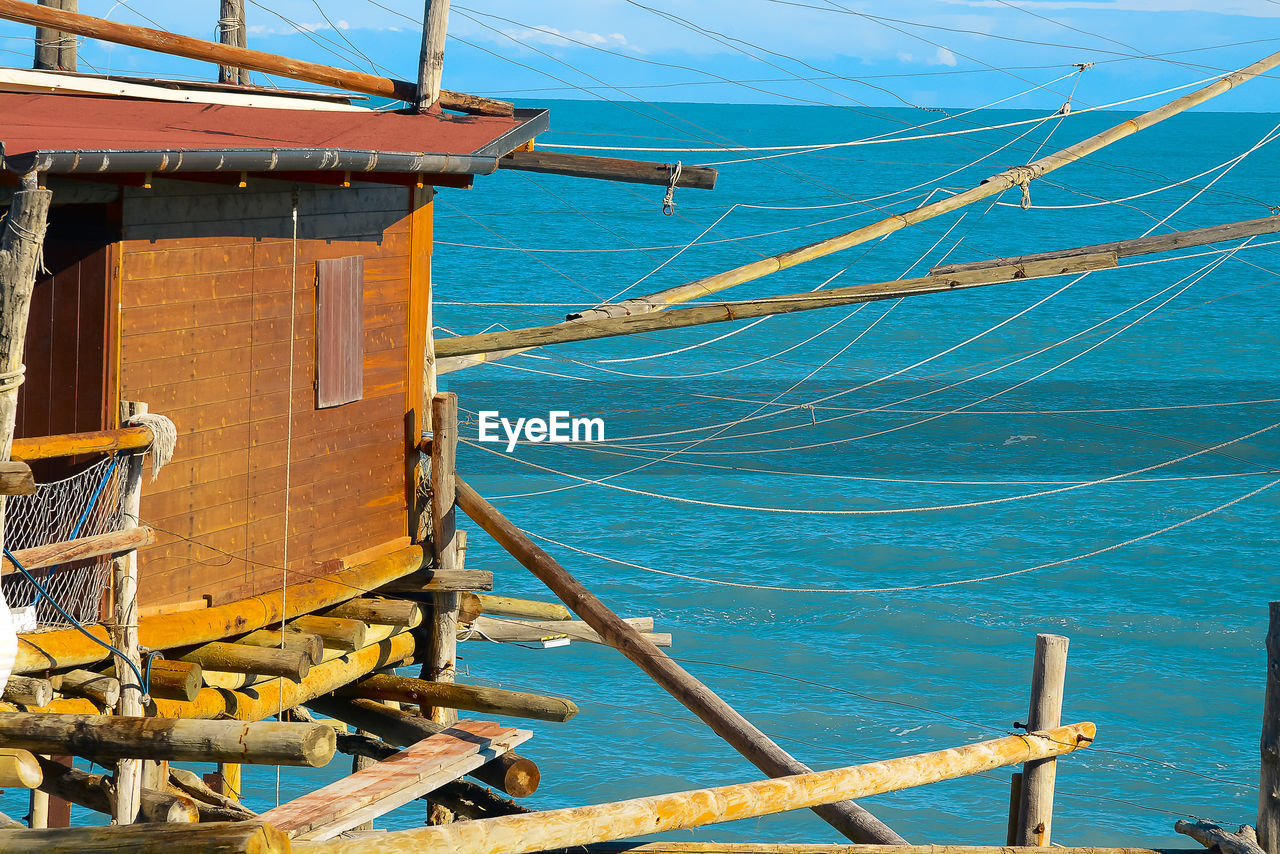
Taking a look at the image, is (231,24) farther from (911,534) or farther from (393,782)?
(911,534)

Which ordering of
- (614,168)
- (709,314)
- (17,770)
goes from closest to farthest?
(17,770) → (614,168) → (709,314)

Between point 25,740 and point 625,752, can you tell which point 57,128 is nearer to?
point 25,740

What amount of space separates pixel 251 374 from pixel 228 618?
1.49 metres

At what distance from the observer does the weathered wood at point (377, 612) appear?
949 cm

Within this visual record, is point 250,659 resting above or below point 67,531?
below

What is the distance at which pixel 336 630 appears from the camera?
892 cm

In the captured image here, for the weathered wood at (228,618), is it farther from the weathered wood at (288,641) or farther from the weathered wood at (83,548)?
the weathered wood at (83,548)

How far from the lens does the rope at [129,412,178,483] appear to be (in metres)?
7.13

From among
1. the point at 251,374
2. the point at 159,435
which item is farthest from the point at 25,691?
the point at 251,374

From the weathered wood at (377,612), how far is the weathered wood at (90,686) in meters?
2.14

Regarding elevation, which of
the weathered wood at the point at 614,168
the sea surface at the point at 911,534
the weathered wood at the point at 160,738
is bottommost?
the sea surface at the point at 911,534

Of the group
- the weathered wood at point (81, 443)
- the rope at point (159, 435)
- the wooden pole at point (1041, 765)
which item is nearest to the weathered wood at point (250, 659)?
the rope at point (159, 435)

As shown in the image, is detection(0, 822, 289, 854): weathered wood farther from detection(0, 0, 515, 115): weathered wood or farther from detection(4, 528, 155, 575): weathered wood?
detection(0, 0, 515, 115): weathered wood

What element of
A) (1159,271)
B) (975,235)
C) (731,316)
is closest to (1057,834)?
(731,316)
